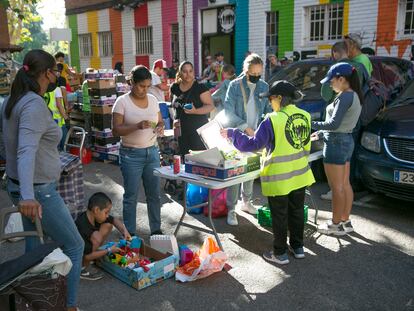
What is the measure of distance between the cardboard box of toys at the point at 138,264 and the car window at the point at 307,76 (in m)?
3.92

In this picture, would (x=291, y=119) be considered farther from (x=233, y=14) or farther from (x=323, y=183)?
(x=233, y=14)

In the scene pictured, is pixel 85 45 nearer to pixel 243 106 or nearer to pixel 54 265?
pixel 243 106

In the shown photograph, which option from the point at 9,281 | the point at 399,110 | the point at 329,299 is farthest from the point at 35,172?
the point at 399,110

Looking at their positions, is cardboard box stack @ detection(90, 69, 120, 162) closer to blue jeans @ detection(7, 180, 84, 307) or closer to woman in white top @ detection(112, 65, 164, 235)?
woman in white top @ detection(112, 65, 164, 235)

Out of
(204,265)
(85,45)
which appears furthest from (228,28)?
(204,265)

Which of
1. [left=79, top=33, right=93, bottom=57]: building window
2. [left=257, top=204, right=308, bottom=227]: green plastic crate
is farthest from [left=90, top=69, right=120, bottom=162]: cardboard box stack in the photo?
[left=79, top=33, right=93, bottom=57]: building window

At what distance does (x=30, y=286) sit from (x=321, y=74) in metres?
6.13

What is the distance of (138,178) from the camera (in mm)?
4457

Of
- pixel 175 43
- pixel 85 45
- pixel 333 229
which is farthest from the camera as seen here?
pixel 85 45

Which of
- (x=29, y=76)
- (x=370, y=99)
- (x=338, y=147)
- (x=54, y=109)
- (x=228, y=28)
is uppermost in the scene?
(x=228, y=28)

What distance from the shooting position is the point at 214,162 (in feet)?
13.4

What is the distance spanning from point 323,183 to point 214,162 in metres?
3.30

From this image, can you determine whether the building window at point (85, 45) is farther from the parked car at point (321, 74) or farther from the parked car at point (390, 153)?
the parked car at point (390, 153)

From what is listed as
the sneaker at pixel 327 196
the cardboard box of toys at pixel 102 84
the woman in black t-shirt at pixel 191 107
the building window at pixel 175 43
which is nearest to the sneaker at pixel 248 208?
the woman in black t-shirt at pixel 191 107
